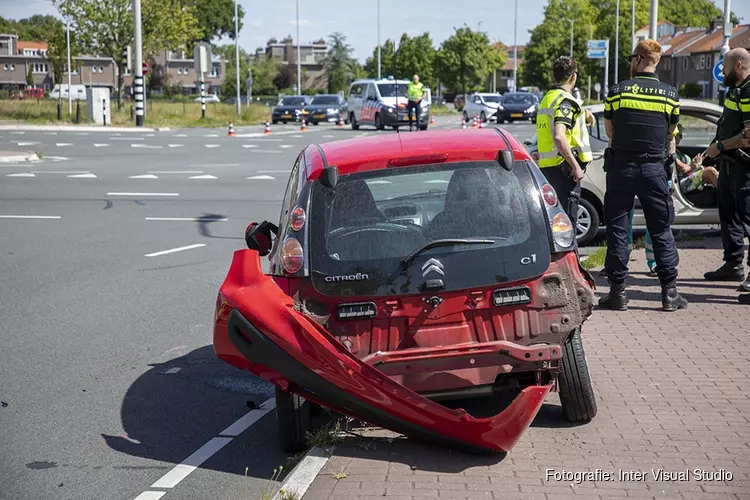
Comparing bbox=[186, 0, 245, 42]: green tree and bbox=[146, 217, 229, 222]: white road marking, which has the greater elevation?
bbox=[186, 0, 245, 42]: green tree

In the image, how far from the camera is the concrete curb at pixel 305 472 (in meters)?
4.43

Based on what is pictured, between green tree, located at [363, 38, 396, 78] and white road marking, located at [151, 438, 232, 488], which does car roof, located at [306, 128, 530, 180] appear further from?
green tree, located at [363, 38, 396, 78]


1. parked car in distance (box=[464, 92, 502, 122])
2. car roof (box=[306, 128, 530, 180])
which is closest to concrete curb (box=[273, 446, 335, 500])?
car roof (box=[306, 128, 530, 180])

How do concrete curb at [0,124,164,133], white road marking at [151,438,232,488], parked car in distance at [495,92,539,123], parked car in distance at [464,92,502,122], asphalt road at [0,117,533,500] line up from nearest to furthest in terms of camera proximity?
white road marking at [151,438,232,488]
asphalt road at [0,117,533,500]
concrete curb at [0,124,164,133]
parked car in distance at [495,92,539,123]
parked car in distance at [464,92,502,122]

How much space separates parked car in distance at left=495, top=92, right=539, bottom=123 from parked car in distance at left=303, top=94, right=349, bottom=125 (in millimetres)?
7358

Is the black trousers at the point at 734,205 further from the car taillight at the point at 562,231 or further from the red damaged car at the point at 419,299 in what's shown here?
the car taillight at the point at 562,231

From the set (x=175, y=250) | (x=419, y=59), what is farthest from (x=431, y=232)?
(x=419, y=59)

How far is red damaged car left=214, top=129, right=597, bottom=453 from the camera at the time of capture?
→ 4.84 meters

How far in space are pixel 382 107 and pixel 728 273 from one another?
108 feet

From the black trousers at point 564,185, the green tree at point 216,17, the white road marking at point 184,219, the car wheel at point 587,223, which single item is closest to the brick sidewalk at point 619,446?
the black trousers at point 564,185

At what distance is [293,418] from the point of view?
523 cm

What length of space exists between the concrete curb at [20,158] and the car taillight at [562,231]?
22.4 m

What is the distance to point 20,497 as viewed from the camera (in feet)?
15.5

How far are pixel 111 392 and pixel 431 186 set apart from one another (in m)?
2.46
